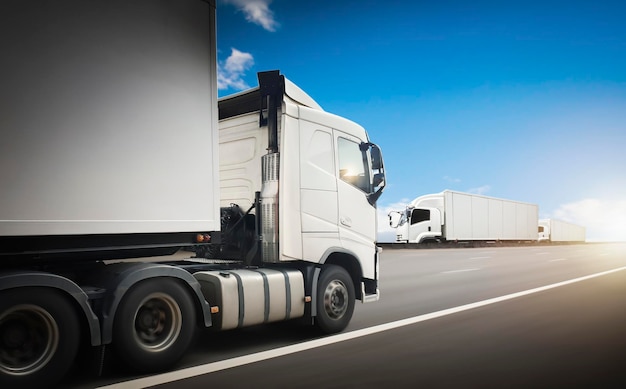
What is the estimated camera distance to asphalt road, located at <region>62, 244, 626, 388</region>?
4.83 meters

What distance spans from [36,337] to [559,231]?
5438cm

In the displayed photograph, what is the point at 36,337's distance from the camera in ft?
13.6

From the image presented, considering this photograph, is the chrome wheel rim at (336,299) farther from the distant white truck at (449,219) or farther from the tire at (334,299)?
the distant white truck at (449,219)

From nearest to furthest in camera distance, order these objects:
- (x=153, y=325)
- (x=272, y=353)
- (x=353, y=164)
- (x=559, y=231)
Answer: (x=153, y=325)
(x=272, y=353)
(x=353, y=164)
(x=559, y=231)

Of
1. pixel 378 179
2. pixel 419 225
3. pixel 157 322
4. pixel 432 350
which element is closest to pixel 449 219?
pixel 419 225

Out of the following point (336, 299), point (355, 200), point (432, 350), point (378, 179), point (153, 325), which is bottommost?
point (432, 350)

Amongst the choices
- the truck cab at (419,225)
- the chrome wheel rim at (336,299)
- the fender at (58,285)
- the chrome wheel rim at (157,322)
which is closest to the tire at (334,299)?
the chrome wheel rim at (336,299)

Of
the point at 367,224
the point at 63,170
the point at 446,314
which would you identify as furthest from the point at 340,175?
the point at 63,170

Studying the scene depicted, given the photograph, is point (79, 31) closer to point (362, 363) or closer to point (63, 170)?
point (63, 170)

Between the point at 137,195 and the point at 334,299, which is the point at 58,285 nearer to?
the point at 137,195

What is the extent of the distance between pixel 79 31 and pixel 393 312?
6.20 meters

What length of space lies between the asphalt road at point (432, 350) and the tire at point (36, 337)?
23.9 inches

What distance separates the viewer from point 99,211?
4.49m

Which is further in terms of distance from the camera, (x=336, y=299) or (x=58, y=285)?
(x=336, y=299)
